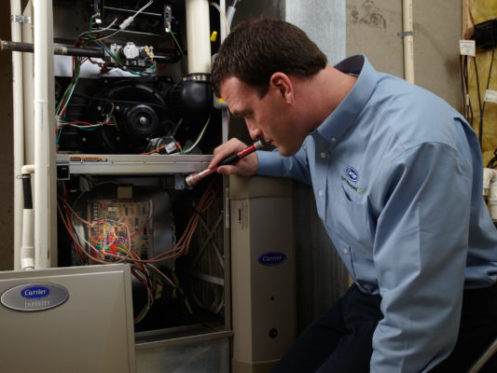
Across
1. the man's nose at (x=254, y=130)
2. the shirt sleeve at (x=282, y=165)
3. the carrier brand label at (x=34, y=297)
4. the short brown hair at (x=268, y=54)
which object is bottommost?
the carrier brand label at (x=34, y=297)

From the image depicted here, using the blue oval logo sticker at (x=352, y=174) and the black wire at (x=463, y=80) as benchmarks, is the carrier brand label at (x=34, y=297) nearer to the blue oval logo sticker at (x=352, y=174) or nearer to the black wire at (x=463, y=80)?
the blue oval logo sticker at (x=352, y=174)

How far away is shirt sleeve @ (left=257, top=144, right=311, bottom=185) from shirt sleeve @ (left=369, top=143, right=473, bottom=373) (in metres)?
0.56

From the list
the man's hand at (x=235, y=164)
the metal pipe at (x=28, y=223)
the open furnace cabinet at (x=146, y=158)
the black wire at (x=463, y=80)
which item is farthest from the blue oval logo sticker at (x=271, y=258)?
the black wire at (x=463, y=80)

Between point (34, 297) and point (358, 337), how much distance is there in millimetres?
776

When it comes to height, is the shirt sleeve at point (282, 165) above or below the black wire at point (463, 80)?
below

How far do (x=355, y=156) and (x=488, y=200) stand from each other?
1199 millimetres

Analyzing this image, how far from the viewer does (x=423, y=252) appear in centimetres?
77

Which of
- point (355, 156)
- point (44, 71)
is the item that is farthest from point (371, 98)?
point (44, 71)

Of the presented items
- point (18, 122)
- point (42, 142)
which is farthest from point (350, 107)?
point (18, 122)

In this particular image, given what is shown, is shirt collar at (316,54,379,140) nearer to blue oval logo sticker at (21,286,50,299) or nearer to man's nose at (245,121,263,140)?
man's nose at (245,121,263,140)

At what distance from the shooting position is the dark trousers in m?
0.90

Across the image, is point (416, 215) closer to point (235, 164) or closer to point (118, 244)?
point (235, 164)

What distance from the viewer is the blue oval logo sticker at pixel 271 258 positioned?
1345mm

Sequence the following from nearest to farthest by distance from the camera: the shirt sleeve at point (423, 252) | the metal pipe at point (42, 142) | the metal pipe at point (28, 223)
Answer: the shirt sleeve at point (423, 252) → the metal pipe at point (42, 142) → the metal pipe at point (28, 223)
